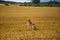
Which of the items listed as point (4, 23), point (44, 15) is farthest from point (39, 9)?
point (4, 23)

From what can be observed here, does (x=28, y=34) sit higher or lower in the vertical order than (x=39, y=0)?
lower

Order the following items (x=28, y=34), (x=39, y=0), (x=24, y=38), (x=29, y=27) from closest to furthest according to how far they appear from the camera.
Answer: (x=24, y=38)
(x=28, y=34)
(x=29, y=27)
(x=39, y=0)

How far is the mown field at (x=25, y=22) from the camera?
2.00 metres

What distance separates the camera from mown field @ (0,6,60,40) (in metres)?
2.00

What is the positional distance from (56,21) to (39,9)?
1.05 ft

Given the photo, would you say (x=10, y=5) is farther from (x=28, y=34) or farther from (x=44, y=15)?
(x=28, y=34)

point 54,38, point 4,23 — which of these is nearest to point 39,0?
point 4,23

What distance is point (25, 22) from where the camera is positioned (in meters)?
2.42

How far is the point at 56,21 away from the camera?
94.7 inches

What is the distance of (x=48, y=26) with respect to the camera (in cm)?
229

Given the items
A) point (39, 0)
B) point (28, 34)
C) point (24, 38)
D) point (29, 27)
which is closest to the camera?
point (24, 38)

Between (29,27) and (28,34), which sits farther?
(29,27)

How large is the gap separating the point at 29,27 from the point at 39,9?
1.34ft

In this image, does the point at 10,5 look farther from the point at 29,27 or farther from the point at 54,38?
the point at 54,38
